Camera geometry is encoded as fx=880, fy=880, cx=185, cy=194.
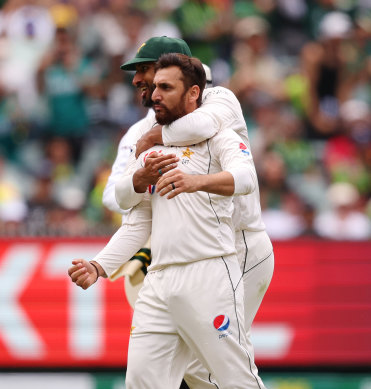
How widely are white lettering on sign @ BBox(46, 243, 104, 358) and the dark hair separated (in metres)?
2.83

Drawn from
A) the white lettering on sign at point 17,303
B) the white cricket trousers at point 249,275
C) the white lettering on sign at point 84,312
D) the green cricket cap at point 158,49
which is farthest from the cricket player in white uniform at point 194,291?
the white lettering on sign at point 17,303

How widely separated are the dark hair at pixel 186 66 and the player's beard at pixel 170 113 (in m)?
0.07

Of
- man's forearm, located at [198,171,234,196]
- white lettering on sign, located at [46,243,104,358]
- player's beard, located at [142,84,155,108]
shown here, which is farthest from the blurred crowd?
man's forearm, located at [198,171,234,196]

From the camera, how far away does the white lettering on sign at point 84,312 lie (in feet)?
22.0

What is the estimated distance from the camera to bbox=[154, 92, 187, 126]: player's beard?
13.4 feet

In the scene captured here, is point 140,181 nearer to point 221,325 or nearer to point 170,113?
point 170,113

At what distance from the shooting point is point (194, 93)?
13.6 ft

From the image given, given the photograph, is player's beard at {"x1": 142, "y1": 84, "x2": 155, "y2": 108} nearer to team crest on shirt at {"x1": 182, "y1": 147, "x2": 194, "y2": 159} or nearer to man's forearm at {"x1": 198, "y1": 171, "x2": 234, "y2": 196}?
team crest on shirt at {"x1": 182, "y1": 147, "x2": 194, "y2": 159}

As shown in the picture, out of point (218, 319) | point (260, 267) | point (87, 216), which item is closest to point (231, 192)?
point (218, 319)

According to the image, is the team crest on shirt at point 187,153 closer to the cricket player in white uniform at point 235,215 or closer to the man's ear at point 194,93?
the cricket player in white uniform at point 235,215

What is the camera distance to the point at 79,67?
9656mm

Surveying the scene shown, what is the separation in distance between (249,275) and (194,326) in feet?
2.14

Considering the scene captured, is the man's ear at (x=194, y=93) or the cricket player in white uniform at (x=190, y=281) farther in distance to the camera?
the man's ear at (x=194, y=93)

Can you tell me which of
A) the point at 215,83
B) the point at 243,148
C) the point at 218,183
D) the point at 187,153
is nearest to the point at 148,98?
the point at 187,153
